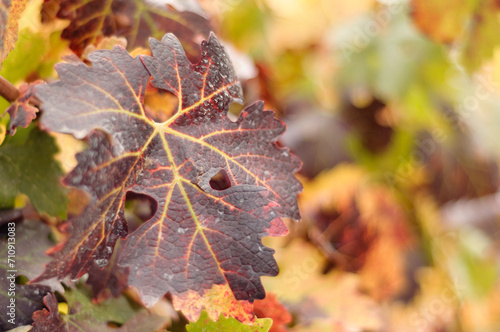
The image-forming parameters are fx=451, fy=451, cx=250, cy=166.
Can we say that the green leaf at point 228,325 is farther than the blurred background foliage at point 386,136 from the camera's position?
No

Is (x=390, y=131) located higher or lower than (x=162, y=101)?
higher

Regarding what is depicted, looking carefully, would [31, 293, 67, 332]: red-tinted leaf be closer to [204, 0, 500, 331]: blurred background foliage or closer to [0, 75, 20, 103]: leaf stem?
[0, 75, 20, 103]: leaf stem

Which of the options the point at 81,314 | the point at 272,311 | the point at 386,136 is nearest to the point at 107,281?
the point at 81,314

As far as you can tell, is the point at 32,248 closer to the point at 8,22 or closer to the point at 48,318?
the point at 48,318

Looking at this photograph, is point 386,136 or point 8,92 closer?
point 8,92

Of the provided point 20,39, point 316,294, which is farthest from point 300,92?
point 20,39

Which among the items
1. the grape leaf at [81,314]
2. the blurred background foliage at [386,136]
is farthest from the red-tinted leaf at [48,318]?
the blurred background foliage at [386,136]

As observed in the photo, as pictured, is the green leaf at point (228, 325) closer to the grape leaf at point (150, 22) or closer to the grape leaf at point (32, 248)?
the grape leaf at point (32, 248)
